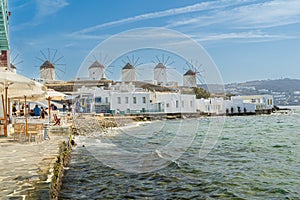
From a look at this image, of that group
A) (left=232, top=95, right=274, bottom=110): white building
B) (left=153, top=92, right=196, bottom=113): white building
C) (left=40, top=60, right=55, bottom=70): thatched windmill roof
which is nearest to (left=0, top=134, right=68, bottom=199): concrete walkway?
(left=153, top=92, right=196, bottom=113): white building

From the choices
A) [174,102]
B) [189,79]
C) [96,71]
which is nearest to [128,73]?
[96,71]

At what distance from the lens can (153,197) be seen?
6.32 m

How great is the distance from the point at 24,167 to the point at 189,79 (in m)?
66.3

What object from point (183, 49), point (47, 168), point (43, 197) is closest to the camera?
point (43, 197)

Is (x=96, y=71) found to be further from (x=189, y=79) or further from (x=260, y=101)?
(x=260, y=101)

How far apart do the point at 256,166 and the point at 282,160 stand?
1.67 m

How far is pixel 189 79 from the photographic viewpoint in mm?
71562

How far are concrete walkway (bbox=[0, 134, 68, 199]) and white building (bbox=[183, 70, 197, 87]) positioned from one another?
61163 mm

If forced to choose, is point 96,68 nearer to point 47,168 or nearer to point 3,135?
point 3,135

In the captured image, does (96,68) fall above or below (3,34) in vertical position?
above

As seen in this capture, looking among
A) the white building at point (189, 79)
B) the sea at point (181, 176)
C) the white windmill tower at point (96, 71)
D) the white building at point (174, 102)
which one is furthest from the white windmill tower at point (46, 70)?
the sea at point (181, 176)

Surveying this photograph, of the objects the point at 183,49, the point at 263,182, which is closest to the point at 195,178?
the point at 263,182

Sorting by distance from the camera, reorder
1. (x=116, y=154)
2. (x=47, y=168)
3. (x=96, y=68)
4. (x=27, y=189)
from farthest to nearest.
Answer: (x=96, y=68) → (x=116, y=154) → (x=47, y=168) → (x=27, y=189)

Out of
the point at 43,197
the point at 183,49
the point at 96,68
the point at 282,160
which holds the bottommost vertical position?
the point at 282,160
